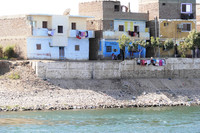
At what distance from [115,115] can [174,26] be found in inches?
806

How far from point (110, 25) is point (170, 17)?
6.70 meters

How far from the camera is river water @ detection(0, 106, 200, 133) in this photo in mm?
29891

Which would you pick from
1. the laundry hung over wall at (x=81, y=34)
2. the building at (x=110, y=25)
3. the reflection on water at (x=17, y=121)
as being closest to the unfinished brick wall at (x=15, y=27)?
the laundry hung over wall at (x=81, y=34)

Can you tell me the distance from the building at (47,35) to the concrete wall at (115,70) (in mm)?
4559

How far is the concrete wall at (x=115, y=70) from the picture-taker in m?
41.9

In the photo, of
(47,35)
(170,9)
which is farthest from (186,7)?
(47,35)

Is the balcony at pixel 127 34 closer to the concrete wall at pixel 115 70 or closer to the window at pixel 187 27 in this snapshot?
the window at pixel 187 27

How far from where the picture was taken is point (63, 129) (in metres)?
29.8

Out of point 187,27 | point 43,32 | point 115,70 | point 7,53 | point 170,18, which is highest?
point 170,18

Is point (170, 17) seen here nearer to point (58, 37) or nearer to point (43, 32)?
point (58, 37)

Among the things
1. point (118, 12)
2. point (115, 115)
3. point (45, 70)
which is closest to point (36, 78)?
point (45, 70)

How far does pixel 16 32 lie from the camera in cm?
4731

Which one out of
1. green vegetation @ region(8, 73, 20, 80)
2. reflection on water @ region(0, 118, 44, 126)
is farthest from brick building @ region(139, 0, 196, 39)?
reflection on water @ region(0, 118, 44, 126)

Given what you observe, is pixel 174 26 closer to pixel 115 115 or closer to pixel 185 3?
pixel 185 3
